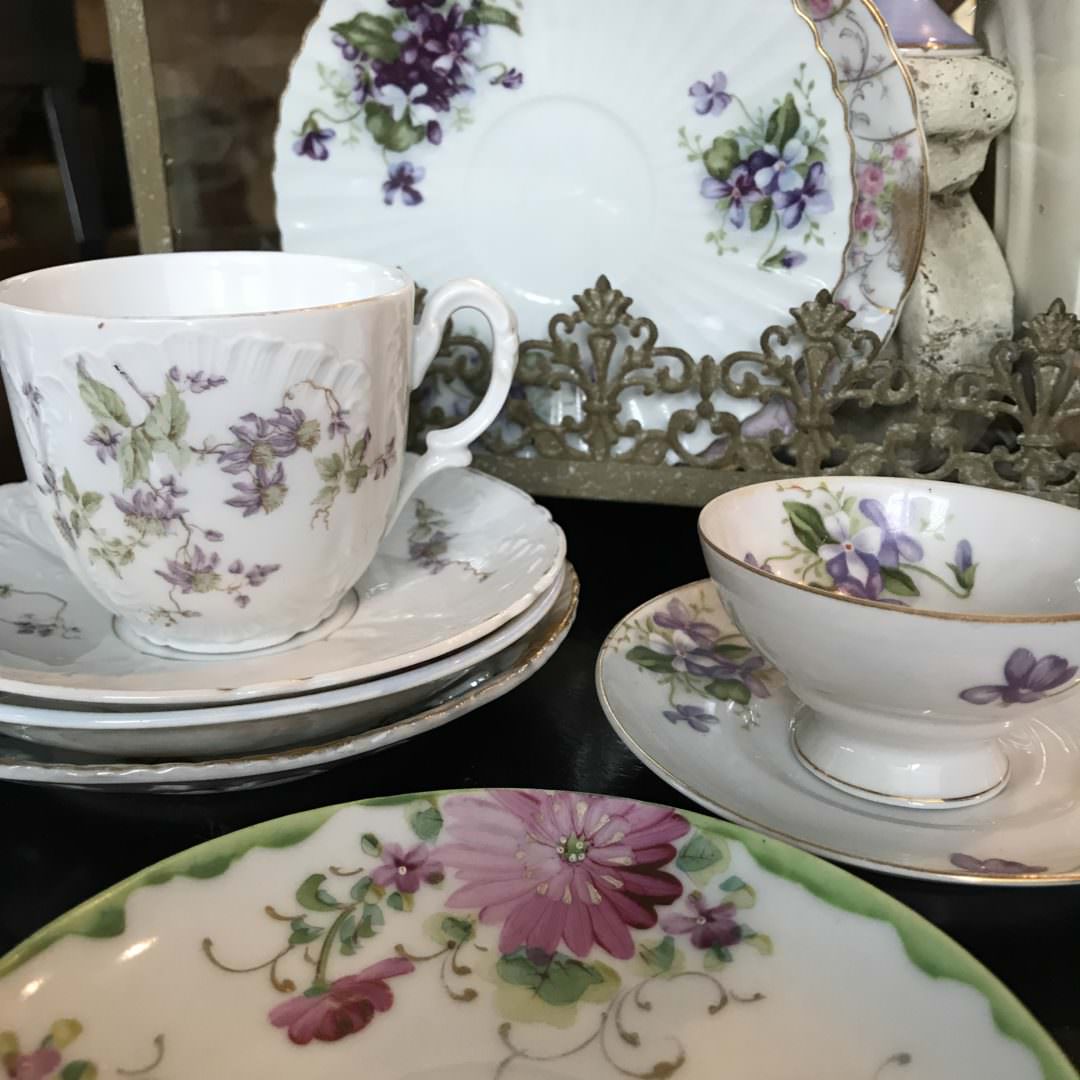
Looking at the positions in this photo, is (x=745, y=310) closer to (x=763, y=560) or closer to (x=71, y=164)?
(x=763, y=560)

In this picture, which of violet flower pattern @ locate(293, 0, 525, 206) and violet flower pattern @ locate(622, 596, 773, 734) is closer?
violet flower pattern @ locate(622, 596, 773, 734)

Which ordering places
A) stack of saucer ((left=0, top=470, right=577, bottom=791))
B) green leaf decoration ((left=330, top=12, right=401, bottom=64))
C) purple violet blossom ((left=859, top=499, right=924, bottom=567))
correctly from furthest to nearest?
green leaf decoration ((left=330, top=12, right=401, bottom=64))
purple violet blossom ((left=859, top=499, right=924, bottom=567))
stack of saucer ((left=0, top=470, right=577, bottom=791))

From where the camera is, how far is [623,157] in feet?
1.74

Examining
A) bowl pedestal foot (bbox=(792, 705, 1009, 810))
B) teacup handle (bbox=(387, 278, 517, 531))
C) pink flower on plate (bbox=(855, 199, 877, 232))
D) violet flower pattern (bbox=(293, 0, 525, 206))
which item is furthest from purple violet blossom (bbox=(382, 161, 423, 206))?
bowl pedestal foot (bbox=(792, 705, 1009, 810))

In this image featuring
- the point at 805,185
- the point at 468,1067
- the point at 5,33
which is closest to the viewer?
the point at 468,1067

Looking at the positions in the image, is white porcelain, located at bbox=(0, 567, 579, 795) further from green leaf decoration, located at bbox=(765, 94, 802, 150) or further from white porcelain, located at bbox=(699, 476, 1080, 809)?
green leaf decoration, located at bbox=(765, 94, 802, 150)

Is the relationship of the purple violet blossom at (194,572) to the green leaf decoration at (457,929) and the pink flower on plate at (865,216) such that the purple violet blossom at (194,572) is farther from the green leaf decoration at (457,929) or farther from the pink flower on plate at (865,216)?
the pink flower on plate at (865,216)

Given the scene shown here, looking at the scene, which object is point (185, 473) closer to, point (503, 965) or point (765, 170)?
point (503, 965)

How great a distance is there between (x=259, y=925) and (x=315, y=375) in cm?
19

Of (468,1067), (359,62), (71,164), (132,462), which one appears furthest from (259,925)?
(71,164)

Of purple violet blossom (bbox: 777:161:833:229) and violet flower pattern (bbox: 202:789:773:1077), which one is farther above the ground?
purple violet blossom (bbox: 777:161:833:229)

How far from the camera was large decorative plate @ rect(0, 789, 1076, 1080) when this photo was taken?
0.24 metres

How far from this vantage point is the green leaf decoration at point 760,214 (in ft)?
1.69

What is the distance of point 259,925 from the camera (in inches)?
10.7
